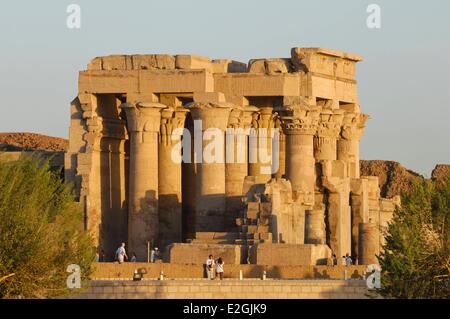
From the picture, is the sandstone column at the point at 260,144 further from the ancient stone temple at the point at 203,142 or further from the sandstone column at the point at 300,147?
the sandstone column at the point at 300,147

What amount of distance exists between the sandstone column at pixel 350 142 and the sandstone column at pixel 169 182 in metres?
6.83

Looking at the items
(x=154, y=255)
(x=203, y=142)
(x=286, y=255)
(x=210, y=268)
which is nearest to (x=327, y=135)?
(x=203, y=142)

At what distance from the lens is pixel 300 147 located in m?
76.2

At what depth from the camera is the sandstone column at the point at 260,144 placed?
7912 centimetres

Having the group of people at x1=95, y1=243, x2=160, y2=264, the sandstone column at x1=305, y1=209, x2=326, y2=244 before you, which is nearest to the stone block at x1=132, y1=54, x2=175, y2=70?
the group of people at x1=95, y1=243, x2=160, y2=264

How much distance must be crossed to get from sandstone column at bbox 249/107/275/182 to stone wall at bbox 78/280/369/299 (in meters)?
21.2

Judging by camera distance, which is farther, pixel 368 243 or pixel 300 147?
pixel 300 147

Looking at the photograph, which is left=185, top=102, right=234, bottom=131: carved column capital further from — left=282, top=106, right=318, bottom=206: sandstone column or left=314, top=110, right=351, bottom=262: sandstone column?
left=314, top=110, right=351, bottom=262: sandstone column

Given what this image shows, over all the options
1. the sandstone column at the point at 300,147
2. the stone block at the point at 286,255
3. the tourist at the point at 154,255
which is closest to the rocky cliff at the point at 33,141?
the sandstone column at the point at 300,147

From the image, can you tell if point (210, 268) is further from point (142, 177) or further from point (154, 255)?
point (142, 177)

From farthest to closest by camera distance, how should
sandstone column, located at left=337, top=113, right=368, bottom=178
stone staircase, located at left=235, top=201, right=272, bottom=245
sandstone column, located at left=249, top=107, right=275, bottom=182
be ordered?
1. sandstone column, located at left=337, top=113, right=368, bottom=178
2. sandstone column, located at left=249, top=107, right=275, bottom=182
3. stone staircase, located at left=235, top=201, right=272, bottom=245

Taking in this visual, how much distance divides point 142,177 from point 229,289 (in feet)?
59.9

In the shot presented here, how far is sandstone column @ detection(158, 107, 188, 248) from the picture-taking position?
254 ft
